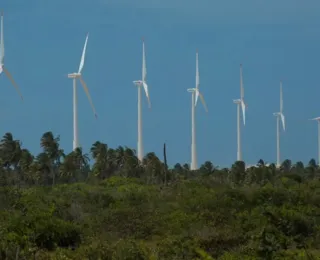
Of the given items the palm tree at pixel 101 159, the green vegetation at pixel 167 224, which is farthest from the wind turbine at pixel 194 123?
the green vegetation at pixel 167 224

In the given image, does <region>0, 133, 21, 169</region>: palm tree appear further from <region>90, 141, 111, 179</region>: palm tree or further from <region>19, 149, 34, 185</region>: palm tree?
<region>90, 141, 111, 179</region>: palm tree

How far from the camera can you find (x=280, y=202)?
3378cm

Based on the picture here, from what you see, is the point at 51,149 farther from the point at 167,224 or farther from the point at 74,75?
the point at 167,224

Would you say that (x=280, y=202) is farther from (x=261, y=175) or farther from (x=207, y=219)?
(x=261, y=175)

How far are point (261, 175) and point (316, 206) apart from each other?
101 ft

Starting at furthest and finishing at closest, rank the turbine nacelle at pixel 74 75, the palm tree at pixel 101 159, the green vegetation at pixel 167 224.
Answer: the palm tree at pixel 101 159 < the turbine nacelle at pixel 74 75 < the green vegetation at pixel 167 224

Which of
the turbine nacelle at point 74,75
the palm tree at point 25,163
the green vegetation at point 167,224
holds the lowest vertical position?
the green vegetation at point 167,224

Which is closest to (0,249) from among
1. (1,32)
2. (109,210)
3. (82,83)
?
(109,210)

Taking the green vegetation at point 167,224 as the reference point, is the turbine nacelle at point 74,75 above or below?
above

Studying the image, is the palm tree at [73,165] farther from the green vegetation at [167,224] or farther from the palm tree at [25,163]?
the green vegetation at [167,224]

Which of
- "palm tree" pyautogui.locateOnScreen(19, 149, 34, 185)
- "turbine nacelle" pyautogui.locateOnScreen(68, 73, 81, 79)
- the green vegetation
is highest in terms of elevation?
"turbine nacelle" pyautogui.locateOnScreen(68, 73, 81, 79)

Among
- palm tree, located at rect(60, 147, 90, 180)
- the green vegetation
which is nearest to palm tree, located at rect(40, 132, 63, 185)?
palm tree, located at rect(60, 147, 90, 180)

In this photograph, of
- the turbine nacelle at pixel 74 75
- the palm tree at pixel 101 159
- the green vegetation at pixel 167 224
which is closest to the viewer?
the green vegetation at pixel 167 224

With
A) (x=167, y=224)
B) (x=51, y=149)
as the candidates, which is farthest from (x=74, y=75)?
(x=167, y=224)
